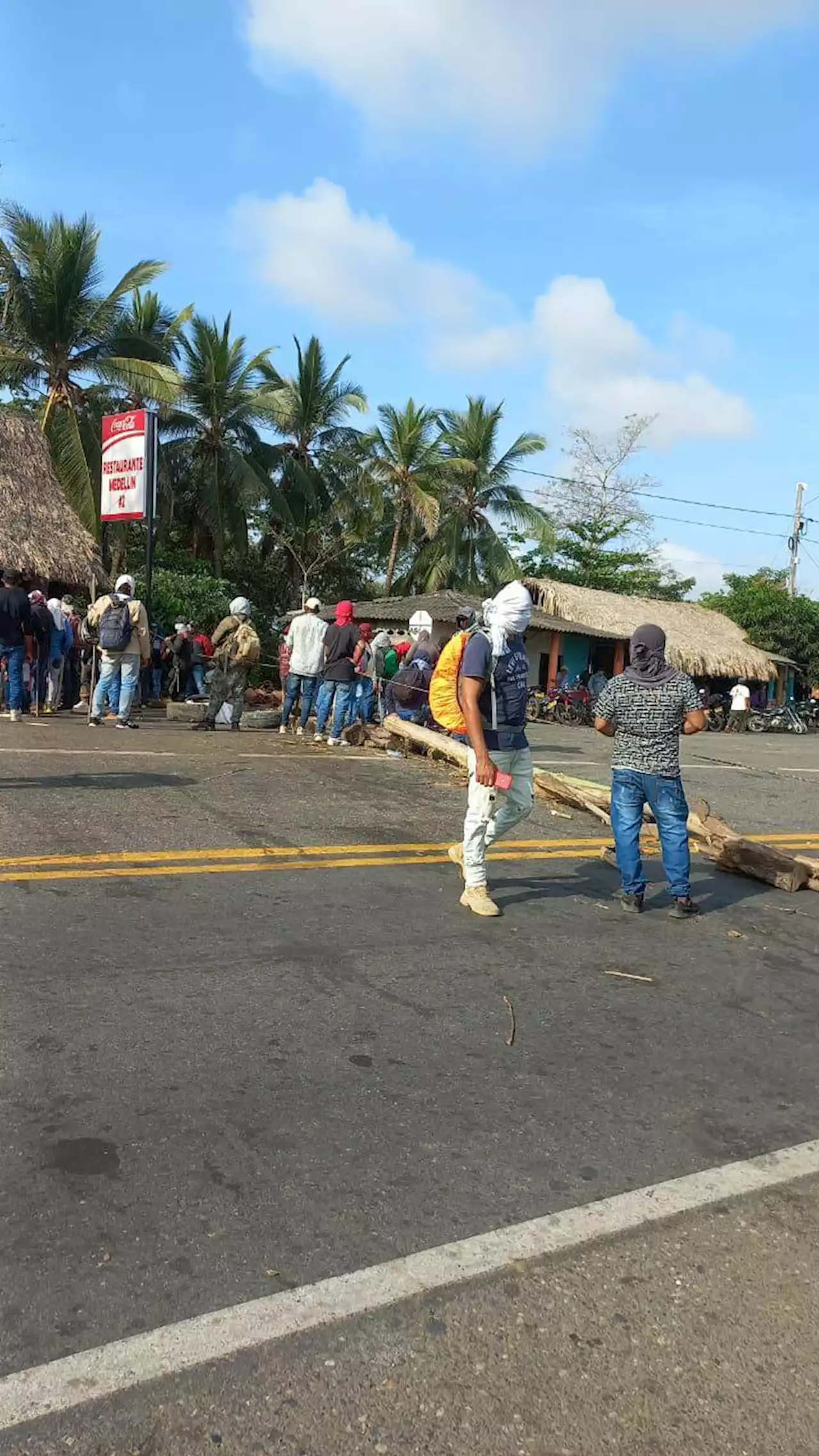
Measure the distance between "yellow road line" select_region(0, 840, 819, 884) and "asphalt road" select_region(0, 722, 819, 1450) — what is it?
0.11ft

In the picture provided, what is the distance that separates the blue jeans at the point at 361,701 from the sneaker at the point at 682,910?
7152mm

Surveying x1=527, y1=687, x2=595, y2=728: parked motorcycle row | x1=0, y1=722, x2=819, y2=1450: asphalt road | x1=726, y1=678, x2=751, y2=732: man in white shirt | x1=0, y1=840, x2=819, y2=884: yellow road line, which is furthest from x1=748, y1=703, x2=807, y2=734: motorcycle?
x1=0, y1=722, x2=819, y2=1450: asphalt road

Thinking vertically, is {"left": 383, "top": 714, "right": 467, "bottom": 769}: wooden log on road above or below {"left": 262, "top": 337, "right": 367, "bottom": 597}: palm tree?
below

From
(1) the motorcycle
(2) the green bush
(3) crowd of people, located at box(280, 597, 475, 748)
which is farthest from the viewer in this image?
(1) the motorcycle

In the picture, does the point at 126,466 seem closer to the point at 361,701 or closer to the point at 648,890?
the point at 361,701

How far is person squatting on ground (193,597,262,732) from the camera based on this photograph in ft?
41.8

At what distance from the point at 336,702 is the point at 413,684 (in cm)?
214

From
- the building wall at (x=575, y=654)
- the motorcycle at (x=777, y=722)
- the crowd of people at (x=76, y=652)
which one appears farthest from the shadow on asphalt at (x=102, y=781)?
the motorcycle at (x=777, y=722)

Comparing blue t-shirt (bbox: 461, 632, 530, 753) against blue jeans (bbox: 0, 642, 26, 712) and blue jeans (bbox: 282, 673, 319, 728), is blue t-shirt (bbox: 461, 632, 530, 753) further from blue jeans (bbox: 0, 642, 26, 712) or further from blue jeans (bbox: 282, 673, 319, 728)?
blue jeans (bbox: 0, 642, 26, 712)

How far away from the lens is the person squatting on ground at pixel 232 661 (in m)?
12.7

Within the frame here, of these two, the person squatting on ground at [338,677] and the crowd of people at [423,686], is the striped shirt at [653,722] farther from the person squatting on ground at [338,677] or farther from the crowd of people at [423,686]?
the person squatting on ground at [338,677]

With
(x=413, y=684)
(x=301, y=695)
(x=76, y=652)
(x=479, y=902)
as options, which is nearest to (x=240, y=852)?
(x=479, y=902)

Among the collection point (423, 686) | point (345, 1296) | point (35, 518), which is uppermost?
point (35, 518)

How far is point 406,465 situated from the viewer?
115ft
